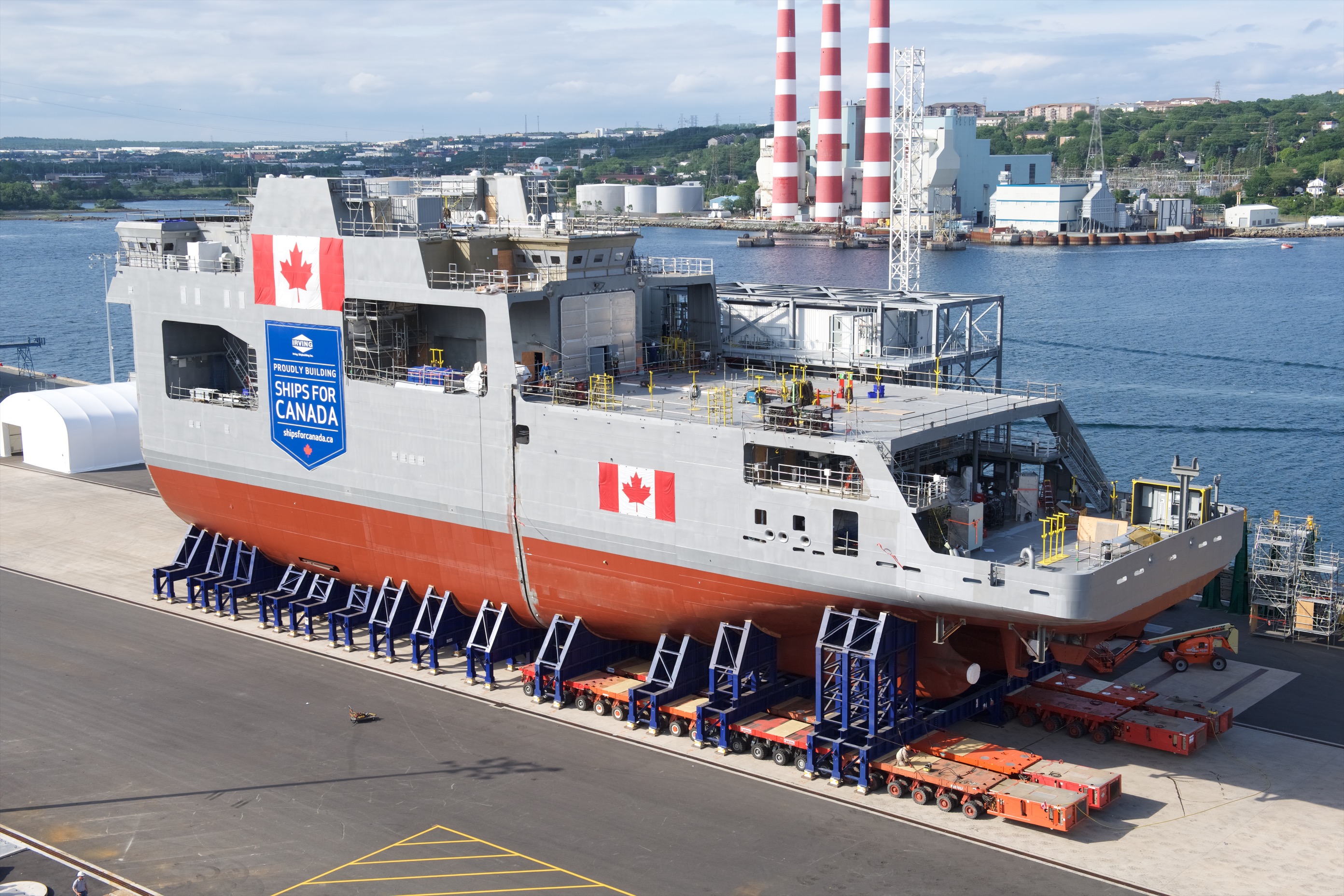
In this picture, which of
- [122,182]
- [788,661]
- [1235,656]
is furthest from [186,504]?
[122,182]

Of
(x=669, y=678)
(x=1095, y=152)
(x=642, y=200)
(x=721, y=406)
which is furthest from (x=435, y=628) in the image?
(x=1095, y=152)

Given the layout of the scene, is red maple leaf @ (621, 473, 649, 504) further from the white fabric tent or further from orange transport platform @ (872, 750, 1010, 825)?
the white fabric tent

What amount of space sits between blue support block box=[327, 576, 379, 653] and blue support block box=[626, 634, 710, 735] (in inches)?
287

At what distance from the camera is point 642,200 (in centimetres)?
17362

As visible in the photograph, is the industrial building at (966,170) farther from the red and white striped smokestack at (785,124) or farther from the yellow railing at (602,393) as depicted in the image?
the yellow railing at (602,393)

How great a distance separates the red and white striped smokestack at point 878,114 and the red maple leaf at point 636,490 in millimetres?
83958

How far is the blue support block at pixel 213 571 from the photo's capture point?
100ft

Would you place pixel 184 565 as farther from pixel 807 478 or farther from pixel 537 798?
pixel 807 478

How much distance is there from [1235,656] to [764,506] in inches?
461

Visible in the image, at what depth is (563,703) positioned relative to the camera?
24266 millimetres

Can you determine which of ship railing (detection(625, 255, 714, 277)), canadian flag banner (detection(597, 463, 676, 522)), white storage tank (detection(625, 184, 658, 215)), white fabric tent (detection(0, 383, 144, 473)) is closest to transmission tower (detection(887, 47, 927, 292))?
ship railing (detection(625, 255, 714, 277))

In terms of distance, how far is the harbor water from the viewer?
163 ft

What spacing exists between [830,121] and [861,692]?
10259 centimetres

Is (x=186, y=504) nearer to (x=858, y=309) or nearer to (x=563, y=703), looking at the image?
(x=563, y=703)
